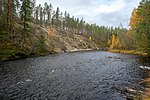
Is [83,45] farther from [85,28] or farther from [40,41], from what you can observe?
[40,41]

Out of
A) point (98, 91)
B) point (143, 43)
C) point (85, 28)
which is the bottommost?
point (98, 91)

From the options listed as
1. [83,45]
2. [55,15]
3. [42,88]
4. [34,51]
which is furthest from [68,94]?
[55,15]

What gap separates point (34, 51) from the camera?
53094 millimetres

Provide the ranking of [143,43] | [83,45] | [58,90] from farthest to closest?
[83,45], [143,43], [58,90]

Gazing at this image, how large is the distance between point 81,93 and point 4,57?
2806 cm

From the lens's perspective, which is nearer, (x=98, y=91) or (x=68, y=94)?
(x=68, y=94)

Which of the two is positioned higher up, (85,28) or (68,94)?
(85,28)

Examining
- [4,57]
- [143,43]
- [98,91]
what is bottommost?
[98,91]

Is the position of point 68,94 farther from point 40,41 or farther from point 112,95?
point 40,41

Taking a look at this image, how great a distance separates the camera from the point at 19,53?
43.9m

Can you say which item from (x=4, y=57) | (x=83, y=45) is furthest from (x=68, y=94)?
(x=83, y=45)

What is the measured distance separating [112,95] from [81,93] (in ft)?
10.3

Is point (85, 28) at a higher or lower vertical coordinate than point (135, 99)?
higher

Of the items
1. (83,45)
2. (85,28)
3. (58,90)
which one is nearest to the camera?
(58,90)
